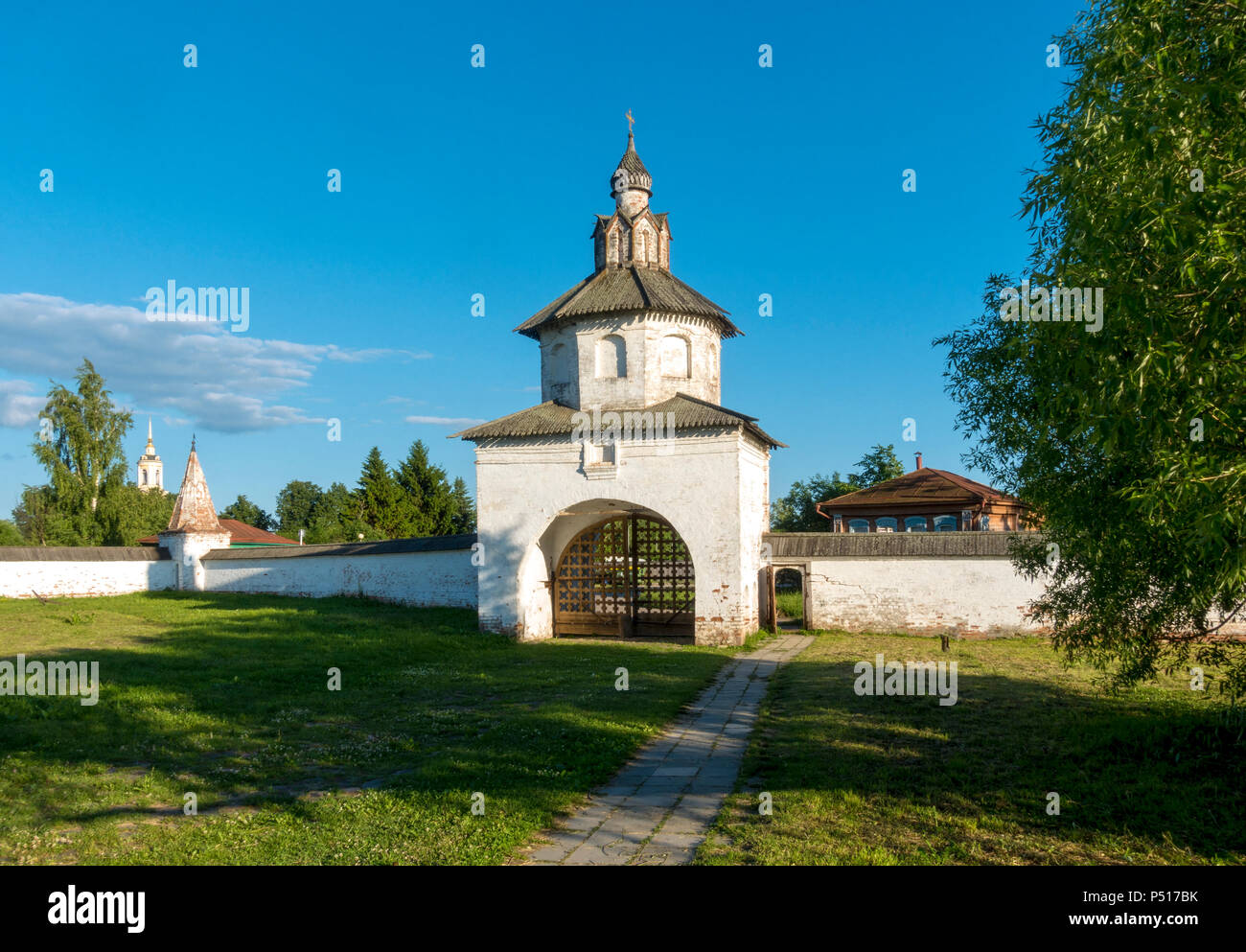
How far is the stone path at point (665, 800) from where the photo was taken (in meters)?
5.96

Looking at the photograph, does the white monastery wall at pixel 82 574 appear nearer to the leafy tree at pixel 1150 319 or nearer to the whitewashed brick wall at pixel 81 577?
the whitewashed brick wall at pixel 81 577

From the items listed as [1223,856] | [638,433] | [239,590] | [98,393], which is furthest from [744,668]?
[98,393]

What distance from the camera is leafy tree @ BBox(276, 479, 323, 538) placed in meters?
92.9

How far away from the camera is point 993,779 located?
780cm

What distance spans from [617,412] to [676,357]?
93.1 inches

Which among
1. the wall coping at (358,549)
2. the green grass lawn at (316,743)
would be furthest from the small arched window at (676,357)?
the wall coping at (358,549)

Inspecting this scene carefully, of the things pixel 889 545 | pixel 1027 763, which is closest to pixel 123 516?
pixel 889 545

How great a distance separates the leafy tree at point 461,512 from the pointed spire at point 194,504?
15651 mm

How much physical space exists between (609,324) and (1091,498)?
50.7ft

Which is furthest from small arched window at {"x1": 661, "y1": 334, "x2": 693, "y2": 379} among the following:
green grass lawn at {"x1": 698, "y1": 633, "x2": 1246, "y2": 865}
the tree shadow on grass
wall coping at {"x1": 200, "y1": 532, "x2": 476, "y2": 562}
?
the tree shadow on grass

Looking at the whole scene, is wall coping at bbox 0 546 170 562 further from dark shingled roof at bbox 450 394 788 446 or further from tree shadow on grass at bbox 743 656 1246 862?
tree shadow on grass at bbox 743 656 1246 862

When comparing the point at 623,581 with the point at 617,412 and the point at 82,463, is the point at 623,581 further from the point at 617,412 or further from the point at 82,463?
the point at 82,463

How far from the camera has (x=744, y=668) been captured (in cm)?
1619
